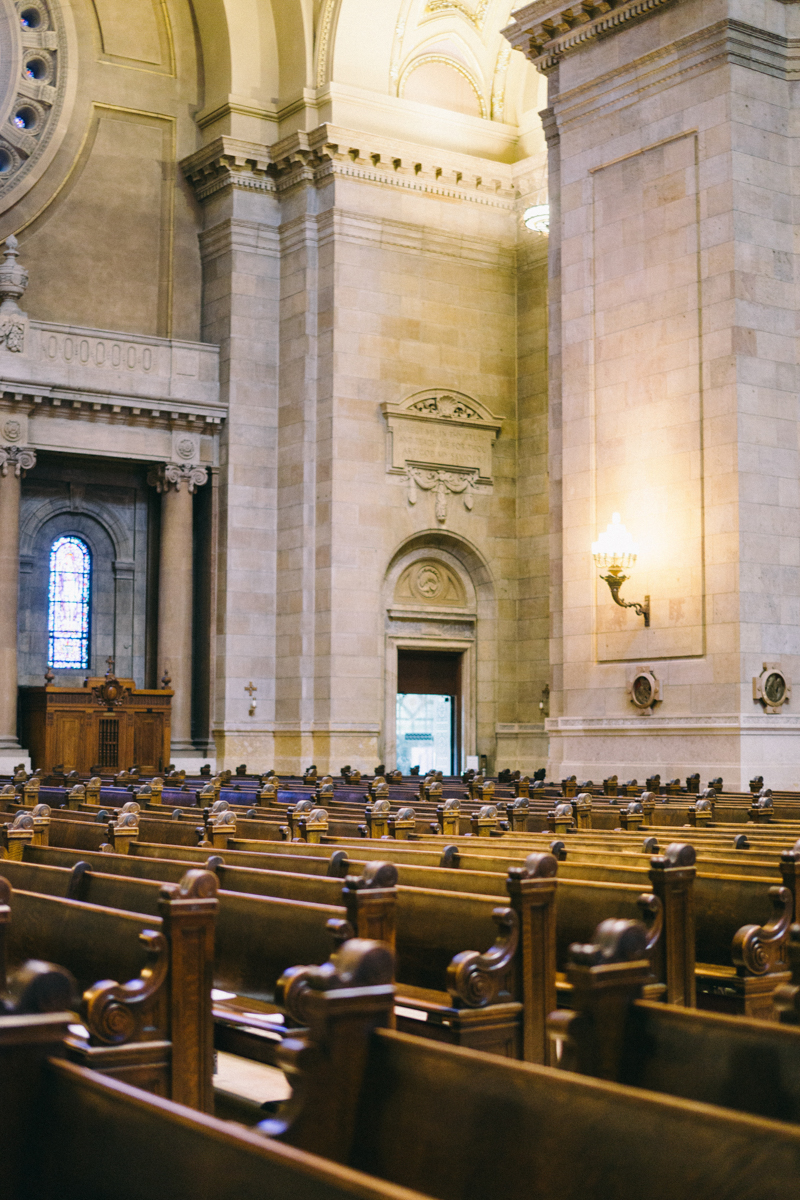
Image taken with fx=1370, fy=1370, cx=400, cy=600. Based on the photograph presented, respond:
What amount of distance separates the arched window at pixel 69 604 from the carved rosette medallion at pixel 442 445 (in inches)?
218

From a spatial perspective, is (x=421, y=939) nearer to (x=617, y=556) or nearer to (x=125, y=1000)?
(x=125, y=1000)

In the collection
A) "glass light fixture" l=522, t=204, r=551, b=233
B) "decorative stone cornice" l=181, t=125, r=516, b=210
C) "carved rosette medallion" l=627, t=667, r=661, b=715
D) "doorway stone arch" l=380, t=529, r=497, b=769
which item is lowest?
"carved rosette medallion" l=627, t=667, r=661, b=715

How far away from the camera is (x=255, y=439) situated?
908 inches

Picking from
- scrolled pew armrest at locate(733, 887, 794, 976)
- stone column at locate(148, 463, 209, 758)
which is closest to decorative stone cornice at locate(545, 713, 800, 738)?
stone column at locate(148, 463, 209, 758)

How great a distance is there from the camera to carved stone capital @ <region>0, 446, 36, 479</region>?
68.1 ft

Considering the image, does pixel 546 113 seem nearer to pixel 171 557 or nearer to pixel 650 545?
pixel 650 545

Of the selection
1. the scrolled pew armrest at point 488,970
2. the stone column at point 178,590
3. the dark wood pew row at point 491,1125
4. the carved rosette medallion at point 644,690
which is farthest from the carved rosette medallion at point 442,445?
the dark wood pew row at point 491,1125

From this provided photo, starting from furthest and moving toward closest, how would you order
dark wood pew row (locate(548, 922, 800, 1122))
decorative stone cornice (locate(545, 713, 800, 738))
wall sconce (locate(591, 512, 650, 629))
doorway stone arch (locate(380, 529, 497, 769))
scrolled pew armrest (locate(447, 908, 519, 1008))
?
1. doorway stone arch (locate(380, 529, 497, 769))
2. wall sconce (locate(591, 512, 650, 629))
3. decorative stone cornice (locate(545, 713, 800, 738))
4. scrolled pew armrest (locate(447, 908, 519, 1008))
5. dark wood pew row (locate(548, 922, 800, 1122))

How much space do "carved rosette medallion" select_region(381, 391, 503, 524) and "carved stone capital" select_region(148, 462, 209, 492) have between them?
3.14 metres

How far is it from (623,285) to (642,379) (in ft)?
4.11

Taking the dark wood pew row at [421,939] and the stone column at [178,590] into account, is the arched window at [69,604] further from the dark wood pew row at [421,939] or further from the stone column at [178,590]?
the dark wood pew row at [421,939]

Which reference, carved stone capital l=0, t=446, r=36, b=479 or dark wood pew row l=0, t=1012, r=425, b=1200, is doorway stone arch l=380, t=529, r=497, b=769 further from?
dark wood pew row l=0, t=1012, r=425, b=1200

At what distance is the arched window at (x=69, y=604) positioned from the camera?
22875 mm

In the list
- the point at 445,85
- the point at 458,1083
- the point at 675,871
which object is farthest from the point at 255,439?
the point at 458,1083
